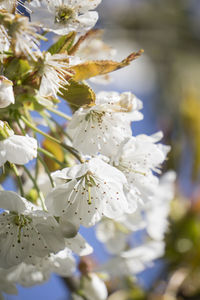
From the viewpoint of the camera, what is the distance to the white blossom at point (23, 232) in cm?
77

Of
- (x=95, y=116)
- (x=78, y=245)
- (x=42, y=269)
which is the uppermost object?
(x=95, y=116)

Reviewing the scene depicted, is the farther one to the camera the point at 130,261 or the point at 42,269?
the point at 130,261

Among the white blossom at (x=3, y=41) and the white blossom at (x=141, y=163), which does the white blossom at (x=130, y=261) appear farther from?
the white blossom at (x=3, y=41)

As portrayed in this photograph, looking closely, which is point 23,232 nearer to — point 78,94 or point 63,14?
point 78,94

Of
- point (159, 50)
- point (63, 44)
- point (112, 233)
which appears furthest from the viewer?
point (159, 50)

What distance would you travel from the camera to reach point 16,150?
0.70 m

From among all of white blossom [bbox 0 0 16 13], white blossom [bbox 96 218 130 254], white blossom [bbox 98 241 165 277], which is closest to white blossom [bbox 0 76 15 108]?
white blossom [bbox 0 0 16 13]

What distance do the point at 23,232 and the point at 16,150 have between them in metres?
0.21

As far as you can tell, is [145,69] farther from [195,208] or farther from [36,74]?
[36,74]

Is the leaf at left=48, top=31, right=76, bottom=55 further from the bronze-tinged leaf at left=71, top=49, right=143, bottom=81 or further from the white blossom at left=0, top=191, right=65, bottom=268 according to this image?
the white blossom at left=0, top=191, right=65, bottom=268

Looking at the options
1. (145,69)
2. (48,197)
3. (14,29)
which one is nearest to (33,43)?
(14,29)

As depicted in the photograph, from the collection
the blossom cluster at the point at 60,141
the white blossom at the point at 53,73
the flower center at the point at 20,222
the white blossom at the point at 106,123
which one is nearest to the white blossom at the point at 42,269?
the blossom cluster at the point at 60,141

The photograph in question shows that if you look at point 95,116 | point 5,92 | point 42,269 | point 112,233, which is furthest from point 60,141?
point 112,233

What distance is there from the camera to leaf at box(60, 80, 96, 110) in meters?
0.76
